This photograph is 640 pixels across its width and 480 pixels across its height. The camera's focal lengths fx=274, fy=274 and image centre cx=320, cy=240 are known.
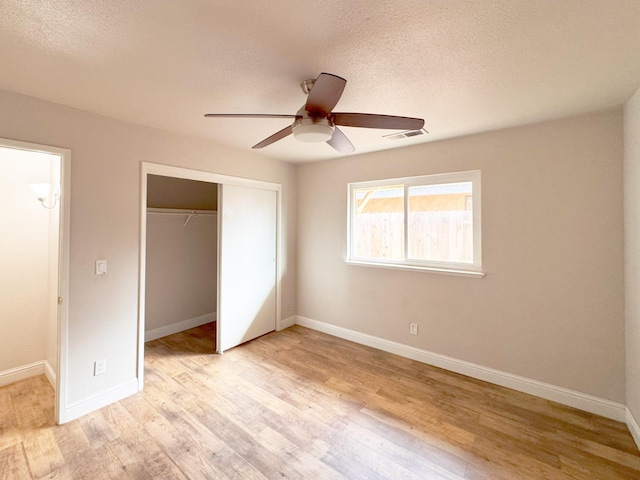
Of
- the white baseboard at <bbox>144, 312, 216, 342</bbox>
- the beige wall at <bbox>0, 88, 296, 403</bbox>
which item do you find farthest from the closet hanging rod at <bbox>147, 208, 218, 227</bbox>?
the white baseboard at <bbox>144, 312, 216, 342</bbox>

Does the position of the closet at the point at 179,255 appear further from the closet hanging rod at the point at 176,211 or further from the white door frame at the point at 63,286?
the white door frame at the point at 63,286

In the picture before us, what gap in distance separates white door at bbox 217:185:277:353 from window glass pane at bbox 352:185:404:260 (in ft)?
3.91

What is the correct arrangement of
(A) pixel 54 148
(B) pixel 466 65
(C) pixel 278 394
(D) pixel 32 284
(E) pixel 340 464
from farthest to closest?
(D) pixel 32 284 → (C) pixel 278 394 → (A) pixel 54 148 → (E) pixel 340 464 → (B) pixel 466 65

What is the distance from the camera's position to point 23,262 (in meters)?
2.68

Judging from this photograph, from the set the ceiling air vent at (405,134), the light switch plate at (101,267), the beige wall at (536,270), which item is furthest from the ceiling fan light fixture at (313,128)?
the light switch plate at (101,267)

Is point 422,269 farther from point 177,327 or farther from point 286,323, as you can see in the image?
point 177,327

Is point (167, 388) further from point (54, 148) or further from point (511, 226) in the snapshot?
point (511, 226)

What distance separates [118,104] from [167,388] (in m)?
2.48

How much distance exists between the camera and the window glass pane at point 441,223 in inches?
113

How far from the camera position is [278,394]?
8.13 feet

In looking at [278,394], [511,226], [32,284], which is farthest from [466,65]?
[32,284]

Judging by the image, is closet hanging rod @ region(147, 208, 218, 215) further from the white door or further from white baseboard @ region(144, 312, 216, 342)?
white baseboard @ region(144, 312, 216, 342)

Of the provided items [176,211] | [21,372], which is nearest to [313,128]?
[176,211]

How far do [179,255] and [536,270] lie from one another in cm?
427
